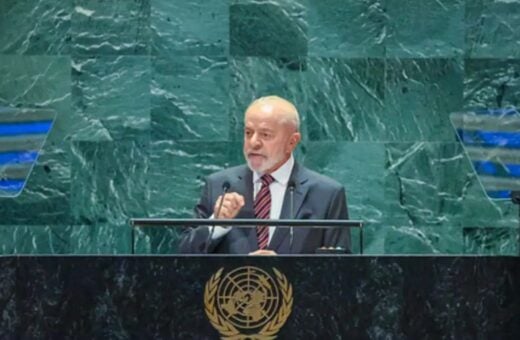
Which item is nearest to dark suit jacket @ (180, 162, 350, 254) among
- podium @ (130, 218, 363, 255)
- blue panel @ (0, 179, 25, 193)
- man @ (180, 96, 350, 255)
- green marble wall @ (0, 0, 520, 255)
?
man @ (180, 96, 350, 255)

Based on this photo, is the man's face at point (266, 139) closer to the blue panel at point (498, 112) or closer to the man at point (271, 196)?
the man at point (271, 196)

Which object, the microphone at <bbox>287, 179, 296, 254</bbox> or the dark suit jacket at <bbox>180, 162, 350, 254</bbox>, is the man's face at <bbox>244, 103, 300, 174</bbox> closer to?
the dark suit jacket at <bbox>180, 162, 350, 254</bbox>

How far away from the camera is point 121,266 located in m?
5.07

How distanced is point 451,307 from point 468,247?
351 centimetres

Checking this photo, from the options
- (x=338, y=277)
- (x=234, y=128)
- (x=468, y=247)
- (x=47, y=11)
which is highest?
(x=338, y=277)

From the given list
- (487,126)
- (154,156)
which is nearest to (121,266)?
(154,156)

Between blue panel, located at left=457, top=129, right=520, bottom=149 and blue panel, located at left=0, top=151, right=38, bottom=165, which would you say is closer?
blue panel, located at left=0, top=151, right=38, bottom=165

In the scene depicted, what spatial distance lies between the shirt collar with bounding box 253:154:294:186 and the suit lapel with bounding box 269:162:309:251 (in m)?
0.02

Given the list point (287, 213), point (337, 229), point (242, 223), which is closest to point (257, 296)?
point (242, 223)

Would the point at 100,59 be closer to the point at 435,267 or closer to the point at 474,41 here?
the point at 474,41

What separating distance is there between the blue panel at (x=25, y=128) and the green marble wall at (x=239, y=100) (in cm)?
7

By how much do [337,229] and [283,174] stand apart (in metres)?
0.49

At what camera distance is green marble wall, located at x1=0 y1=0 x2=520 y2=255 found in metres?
8.44

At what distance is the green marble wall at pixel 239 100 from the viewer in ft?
27.7
